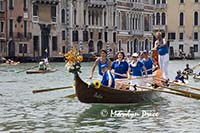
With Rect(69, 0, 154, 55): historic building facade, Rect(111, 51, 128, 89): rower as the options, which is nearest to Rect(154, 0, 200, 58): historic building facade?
Rect(69, 0, 154, 55): historic building facade

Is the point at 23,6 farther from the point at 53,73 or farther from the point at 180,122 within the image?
the point at 180,122

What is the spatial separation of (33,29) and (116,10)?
1155 cm

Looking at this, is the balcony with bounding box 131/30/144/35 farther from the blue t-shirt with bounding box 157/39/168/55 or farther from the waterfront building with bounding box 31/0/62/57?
the blue t-shirt with bounding box 157/39/168/55

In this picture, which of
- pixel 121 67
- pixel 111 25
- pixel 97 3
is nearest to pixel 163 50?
pixel 121 67

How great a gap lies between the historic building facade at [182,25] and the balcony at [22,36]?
2042 cm

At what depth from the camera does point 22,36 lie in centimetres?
4419

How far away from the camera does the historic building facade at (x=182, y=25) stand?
62719 mm

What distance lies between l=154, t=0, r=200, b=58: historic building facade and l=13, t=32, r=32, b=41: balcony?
20.4 metres

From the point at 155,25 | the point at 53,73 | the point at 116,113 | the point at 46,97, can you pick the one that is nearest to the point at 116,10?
the point at 155,25

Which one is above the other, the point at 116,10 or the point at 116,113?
the point at 116,10

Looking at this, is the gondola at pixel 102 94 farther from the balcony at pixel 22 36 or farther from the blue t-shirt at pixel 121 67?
the balcony at pixel 22 36

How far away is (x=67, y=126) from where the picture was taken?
35.1ft

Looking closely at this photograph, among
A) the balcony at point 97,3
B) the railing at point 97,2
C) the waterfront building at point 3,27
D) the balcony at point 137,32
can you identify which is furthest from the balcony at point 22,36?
the balcony at point 137,32

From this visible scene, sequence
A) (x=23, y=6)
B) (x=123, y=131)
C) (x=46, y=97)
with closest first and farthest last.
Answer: (x=123, y=131)
(x=46, y=97)
(x=23, y=6)
